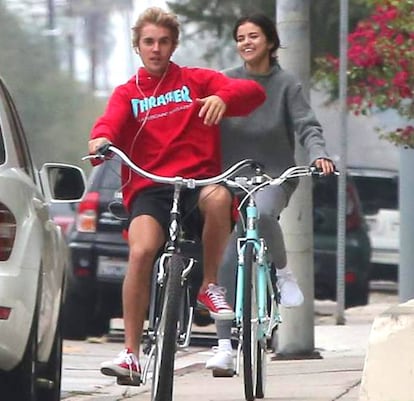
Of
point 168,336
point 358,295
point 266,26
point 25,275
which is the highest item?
point 266,26

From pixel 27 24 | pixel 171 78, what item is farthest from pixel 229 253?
pixel 27 24

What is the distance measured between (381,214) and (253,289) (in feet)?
56.9

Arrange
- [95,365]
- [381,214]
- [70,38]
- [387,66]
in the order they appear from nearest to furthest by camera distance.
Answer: [95,365], [387,66], [70,38], [381,214]

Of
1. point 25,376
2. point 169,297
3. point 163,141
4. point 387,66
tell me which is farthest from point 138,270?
point 387,66

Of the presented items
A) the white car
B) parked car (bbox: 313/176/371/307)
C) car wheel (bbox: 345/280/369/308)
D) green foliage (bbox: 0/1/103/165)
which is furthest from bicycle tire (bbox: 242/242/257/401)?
green foliage (bbox: 0/1/103/165)

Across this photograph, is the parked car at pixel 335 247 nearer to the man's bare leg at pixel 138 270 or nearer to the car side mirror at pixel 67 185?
the car side mirror at pixel 67 185

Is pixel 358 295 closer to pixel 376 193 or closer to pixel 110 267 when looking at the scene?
pixel 110 267

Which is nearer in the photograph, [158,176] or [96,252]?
[158,176]

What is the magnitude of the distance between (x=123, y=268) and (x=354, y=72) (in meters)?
2.45

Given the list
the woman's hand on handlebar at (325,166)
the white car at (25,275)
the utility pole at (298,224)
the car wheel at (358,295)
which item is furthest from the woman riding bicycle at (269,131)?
the car wheel at (358,295)

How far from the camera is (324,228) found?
20188 millimetres

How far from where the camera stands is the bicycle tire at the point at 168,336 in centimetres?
675

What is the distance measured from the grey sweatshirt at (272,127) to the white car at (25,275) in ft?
3.18

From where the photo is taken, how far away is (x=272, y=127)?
820cm
